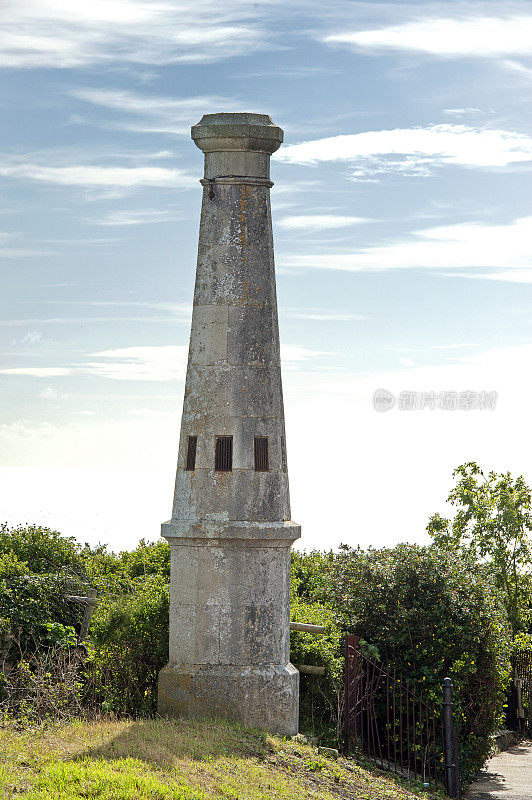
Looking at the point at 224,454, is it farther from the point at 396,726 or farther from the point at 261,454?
the point at 396,726

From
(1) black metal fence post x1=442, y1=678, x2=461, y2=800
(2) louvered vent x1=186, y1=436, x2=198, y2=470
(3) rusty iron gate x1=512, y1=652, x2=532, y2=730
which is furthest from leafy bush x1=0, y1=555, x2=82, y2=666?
(3) rusty iron gate x1=512, y1=652, x2=532, y2=730

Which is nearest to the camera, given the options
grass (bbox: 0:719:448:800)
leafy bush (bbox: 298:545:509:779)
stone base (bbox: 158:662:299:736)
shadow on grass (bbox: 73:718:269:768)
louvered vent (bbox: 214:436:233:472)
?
grass (bbox: 0:719:448:800)

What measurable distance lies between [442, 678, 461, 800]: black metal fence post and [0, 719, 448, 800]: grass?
102 centimetres

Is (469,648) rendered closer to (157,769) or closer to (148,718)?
(148,718)

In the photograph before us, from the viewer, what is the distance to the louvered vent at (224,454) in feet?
42.3

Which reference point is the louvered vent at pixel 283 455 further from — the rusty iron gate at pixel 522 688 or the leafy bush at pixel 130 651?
the rusty iron gate at pixel 522 688

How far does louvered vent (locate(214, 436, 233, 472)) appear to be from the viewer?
507 inches

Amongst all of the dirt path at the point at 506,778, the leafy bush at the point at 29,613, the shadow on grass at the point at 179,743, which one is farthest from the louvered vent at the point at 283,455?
the dirt path at the point at 506,778

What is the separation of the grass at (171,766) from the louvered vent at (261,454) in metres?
3.41

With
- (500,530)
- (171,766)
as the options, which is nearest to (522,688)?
(500,530)

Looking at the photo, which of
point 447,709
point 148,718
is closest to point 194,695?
point 148,718

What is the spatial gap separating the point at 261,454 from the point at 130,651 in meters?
3.75

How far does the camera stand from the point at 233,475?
1286cm

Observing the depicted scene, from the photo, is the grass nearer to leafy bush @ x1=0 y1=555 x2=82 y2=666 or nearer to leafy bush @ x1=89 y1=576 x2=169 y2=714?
leafy bush @ x1=89 y1=576 x2=169 y2=714
